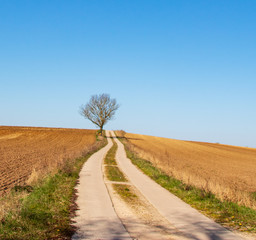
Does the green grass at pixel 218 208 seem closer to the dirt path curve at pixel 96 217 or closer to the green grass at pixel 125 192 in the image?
the green grass at pixel 125 192

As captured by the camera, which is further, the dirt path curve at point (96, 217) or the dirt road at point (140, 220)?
the dirt road at point (140, 220)

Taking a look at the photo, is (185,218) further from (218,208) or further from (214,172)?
(214,172)

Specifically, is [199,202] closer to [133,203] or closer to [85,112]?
[133,203]

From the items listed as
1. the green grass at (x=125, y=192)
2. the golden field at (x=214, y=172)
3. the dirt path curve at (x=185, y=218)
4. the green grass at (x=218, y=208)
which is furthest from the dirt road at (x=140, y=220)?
the golden field at (x=214, y=172)

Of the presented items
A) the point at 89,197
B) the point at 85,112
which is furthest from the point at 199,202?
the point at 85,112

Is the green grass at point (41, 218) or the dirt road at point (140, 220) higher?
the green grass at point (41, 218)

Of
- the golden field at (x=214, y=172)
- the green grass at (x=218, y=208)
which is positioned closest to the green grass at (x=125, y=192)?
the green grass at (x=218, y=208)

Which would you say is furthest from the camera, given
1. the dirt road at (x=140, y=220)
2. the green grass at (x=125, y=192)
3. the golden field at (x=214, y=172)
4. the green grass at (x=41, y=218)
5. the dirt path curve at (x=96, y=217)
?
the golden field at (x=214, y=172)

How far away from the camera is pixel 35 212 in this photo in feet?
26.1

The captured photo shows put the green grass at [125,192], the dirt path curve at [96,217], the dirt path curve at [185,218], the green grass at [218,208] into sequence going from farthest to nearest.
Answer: the green grass at [125,192] < the green grass at [218,208] < the dirt path curve at [185,218] < the dirt path curve at [96,217]

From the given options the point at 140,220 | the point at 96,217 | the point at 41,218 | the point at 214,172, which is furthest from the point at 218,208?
the point at 214,172

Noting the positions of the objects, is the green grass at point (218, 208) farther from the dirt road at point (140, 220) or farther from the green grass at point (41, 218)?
the green grass at point (41, 218)

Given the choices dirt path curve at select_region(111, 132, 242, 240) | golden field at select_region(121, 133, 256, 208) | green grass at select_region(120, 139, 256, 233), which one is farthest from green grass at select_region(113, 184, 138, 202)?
golden field at select_region(121, 133, 256, 208)

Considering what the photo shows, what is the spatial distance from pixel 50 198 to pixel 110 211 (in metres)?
2.35
